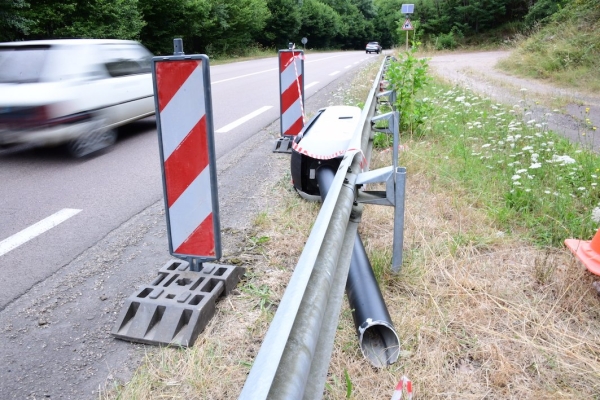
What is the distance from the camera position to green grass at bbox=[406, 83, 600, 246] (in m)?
3.61

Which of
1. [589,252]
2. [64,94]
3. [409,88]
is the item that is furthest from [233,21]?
[589,252]

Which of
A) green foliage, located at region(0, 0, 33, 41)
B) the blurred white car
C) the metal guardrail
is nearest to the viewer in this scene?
the metal guardrail

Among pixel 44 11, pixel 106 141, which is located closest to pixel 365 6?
pixel 44 11

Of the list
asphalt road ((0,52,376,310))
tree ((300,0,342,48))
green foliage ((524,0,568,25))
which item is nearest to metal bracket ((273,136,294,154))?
asphalt road ((0,52,376,310))

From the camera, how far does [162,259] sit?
344 cm

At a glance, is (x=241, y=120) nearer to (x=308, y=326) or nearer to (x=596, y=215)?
(x=596, y=215)

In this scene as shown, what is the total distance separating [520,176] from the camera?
416 centimetres

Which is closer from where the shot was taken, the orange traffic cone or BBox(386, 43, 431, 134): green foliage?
the orange traffic cone

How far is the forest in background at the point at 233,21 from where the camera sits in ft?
64.8

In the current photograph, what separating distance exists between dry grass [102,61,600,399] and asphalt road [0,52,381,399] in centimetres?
35

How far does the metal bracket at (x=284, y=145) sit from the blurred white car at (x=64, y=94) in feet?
6.40

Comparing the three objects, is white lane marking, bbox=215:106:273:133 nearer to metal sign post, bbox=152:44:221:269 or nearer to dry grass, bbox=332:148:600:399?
dry grass, bbox=332:148:600:399

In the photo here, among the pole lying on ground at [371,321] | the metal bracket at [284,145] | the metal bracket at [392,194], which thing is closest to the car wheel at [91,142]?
the metal bracket at [284,145]

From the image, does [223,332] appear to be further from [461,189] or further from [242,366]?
[461,189]
